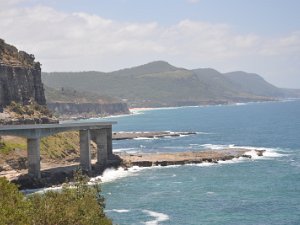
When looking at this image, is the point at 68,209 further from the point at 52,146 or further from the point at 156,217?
the point at 52,146

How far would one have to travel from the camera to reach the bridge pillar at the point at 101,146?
132 meters

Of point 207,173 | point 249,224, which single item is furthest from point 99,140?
point 249,224

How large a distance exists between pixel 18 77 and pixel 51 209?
115 metres

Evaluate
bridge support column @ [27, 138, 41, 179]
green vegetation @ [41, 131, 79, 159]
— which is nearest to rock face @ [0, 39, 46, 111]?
green vegetation @ [41, 131, 79, 159]

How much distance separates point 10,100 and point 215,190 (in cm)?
7103

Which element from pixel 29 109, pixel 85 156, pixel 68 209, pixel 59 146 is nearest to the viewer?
pixel 68 209

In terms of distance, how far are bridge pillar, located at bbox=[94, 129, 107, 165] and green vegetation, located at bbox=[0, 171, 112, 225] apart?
74960 mm

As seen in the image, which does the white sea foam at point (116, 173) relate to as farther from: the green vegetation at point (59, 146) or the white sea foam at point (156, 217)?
the white sea foam at point (156, 217)

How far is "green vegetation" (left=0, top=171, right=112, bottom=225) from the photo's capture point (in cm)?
4406

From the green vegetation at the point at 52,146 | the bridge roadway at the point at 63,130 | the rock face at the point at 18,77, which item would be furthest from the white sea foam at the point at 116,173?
the rock face at the point at 18,77

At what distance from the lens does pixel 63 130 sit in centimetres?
12238

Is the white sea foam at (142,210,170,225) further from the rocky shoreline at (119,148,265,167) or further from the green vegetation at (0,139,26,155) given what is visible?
the rocky shoreline at (119,148,265,167)

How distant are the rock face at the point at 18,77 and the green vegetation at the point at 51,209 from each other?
93760 mm

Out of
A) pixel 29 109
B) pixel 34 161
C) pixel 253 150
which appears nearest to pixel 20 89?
pixel 29 109
